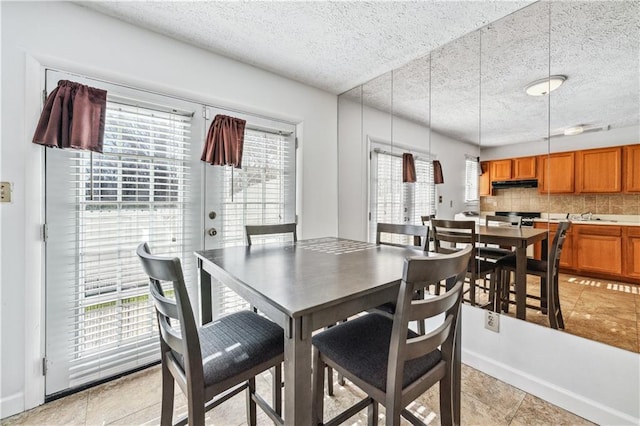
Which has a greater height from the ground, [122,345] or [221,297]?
[221,297]

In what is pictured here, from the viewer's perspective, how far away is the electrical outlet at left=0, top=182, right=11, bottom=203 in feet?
4.98

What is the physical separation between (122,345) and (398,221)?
2.67 metres

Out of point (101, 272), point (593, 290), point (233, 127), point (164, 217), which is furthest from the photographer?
point (233, 127)

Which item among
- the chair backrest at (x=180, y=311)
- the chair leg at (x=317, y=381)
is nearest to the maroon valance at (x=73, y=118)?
the chair backrest at (x=180, y=311)

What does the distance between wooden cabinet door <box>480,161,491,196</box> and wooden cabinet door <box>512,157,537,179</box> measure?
17 centimetres

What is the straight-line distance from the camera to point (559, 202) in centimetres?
179

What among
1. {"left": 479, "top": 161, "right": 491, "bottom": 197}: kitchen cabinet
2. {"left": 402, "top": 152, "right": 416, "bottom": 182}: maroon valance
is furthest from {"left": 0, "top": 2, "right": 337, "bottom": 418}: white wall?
{"left": 479, "top": 161, "right": 491, "bottom": 197}: kitchen cabinet

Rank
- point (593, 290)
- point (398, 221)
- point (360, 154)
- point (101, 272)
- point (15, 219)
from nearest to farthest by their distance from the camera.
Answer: point (15, 219) → point (593, 290) → point (101, 272) → point (398, 221) → point (360, 154)

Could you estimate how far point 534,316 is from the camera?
1767 millimetres

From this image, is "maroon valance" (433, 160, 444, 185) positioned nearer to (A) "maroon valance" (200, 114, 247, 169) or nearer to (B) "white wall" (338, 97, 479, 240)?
(B) "white wall" (338, 97, 479, 240)

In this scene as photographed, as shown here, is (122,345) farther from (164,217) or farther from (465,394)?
(465,394)

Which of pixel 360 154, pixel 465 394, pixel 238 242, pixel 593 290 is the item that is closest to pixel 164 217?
pixel 238 242

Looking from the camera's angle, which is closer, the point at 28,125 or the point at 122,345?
the point at 28,125

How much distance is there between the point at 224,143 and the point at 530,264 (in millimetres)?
2513
